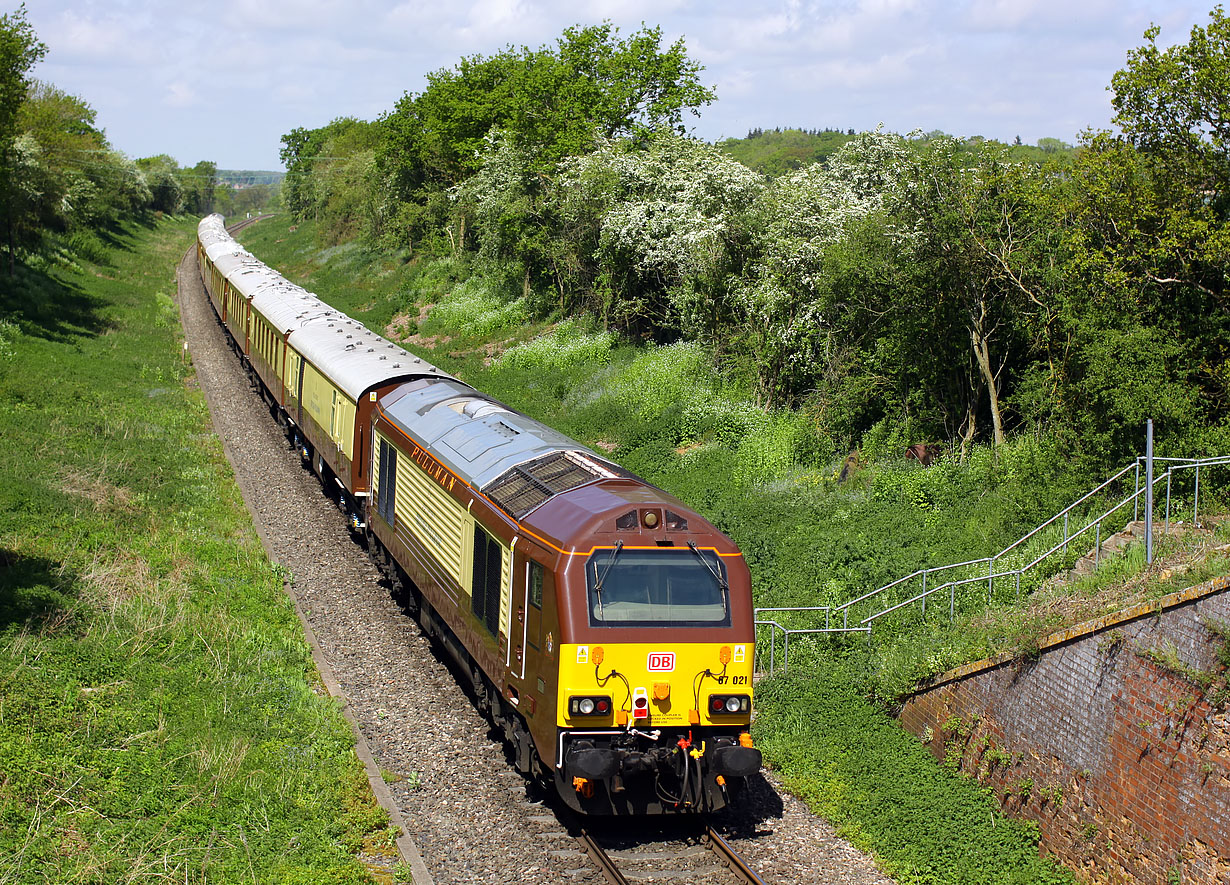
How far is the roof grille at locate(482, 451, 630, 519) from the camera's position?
37.3ft

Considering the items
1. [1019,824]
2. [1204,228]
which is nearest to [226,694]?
[1019,824]

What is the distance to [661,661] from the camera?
392 inches

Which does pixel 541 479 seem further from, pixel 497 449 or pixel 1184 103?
pixel 1184 103

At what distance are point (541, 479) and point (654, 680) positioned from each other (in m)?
2.93

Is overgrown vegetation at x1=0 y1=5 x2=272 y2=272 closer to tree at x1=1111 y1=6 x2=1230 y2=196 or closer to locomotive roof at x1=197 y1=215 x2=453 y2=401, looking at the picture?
locomotive roof at x1=197 y1=215 x2=453 y2=401

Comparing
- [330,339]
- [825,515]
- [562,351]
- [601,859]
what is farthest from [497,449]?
[562,351]

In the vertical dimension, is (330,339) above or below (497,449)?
above

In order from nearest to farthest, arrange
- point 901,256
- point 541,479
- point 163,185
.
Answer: point 541,479, point 901,256, point 163,185

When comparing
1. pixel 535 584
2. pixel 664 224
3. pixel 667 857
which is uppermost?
pixel 664 224

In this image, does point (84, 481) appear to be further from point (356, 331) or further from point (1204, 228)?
point (1204, 228)

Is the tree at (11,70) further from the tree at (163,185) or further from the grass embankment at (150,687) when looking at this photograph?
the tree at (163,185)

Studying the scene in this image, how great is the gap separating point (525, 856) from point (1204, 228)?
12.7 metres

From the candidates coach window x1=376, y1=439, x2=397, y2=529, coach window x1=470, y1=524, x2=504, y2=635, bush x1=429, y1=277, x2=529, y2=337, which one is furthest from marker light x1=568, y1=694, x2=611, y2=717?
bush x1=429, y1=277, x2=529, y2=337

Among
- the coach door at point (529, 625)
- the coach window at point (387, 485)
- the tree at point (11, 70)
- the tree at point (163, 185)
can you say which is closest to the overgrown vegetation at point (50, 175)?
the tree at point (11, 70)
